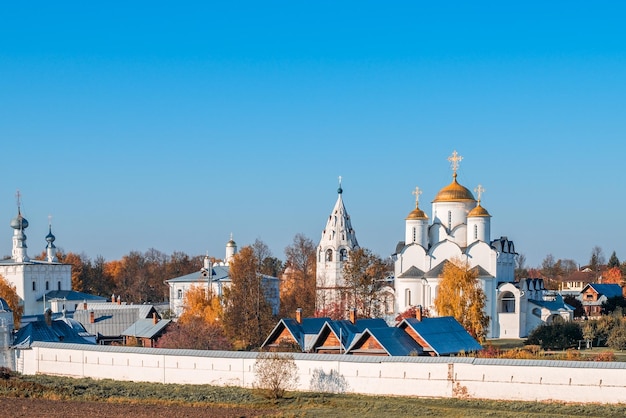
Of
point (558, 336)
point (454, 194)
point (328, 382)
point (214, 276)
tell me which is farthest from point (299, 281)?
point (328, 382)

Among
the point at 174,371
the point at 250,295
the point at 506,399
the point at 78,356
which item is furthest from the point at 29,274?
the point at 506,399

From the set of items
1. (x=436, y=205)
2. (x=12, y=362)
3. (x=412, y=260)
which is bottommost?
(x=12, y=362)

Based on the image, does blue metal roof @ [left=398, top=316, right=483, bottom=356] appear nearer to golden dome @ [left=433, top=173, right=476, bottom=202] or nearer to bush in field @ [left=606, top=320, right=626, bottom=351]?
bush in field @ [left=606, top=320, right=626, bottom=351]

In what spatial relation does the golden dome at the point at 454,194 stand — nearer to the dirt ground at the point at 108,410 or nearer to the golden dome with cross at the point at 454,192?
the golden dome with cross at the point at 454,192

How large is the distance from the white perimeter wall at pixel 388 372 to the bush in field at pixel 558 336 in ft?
47.4

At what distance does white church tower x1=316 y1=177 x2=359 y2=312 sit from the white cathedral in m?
1.22

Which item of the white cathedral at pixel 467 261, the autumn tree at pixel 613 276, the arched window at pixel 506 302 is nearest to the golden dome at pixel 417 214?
the white cathedral at pixel 467 261

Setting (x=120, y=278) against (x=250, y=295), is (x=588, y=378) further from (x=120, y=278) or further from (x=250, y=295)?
(x=120, y=278)

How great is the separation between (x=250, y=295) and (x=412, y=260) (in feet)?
38.3

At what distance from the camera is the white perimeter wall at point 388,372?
20672mm

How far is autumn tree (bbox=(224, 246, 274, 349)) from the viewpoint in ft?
115

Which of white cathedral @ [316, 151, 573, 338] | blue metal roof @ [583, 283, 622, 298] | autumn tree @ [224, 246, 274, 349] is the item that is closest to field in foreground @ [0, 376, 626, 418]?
autumn tree @ [224, 246, 274, 349]

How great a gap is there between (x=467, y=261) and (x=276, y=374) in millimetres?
21665

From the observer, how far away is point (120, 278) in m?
80.6
